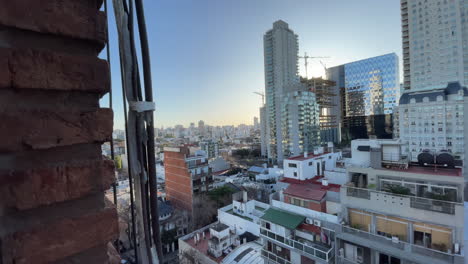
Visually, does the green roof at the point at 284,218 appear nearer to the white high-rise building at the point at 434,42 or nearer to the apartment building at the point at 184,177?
the apartment building at the point at 184,177

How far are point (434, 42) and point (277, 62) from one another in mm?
19087

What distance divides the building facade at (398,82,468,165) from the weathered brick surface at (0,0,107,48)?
22.1 metres

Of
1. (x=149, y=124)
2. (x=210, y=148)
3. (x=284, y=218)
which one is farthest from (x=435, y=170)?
(x=210, y=148)

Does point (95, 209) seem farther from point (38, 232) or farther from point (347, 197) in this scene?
point (347, 197)

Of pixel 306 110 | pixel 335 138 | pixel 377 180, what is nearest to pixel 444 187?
pixel 377 180

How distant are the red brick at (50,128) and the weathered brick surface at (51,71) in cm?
5

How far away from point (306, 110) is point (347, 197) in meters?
23.6

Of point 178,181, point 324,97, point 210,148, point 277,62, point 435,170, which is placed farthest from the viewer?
point 324,97

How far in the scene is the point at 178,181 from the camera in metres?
15.7

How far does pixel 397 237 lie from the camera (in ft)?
16.2

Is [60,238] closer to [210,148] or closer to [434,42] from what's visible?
[434,42]

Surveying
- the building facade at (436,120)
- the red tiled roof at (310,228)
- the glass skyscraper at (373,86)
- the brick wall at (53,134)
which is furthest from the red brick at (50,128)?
the glass skyscraper at (373,86)

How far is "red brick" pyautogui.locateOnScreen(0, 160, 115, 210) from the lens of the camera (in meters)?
0.38

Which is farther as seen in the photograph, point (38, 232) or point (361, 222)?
point (361, 222)
